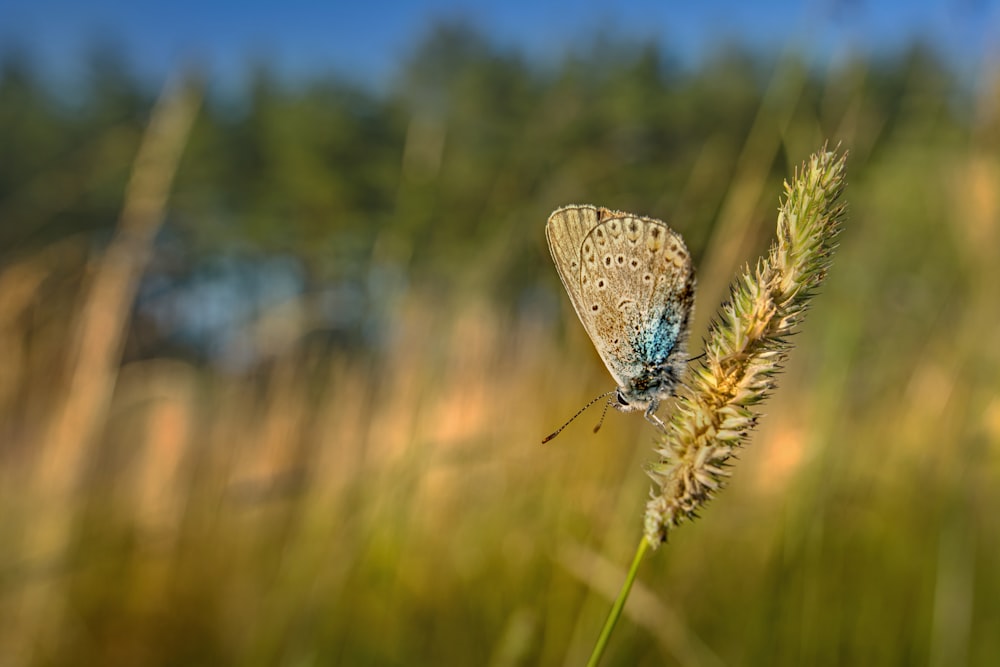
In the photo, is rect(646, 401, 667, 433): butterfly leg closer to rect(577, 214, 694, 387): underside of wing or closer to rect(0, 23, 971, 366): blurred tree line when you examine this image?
rect(577, 214, 694, 387): underside of wing

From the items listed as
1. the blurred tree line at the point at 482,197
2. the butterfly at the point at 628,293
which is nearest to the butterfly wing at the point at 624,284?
the butterfly at the point at 628,293

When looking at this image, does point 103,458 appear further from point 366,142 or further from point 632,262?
point 366,142

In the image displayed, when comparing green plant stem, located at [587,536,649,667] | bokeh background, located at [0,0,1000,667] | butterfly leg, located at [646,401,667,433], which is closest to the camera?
green plant stem, located at [587,536,649,667]

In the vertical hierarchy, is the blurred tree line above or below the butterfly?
below

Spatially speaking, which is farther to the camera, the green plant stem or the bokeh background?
the bokeh background

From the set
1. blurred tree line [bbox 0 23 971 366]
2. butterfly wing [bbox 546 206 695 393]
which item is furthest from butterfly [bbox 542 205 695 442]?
blurred tree line [bbox 0 23 971 366]

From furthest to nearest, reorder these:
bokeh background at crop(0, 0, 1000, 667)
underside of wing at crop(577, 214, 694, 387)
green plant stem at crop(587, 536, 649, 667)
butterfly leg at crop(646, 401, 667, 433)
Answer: bokeh background at crop(0, 0, 1000, 667) → underside of wing at crop(577, 214, 694, 387) → butterfly leg at crop(646, 401, 667, 433) → green plant stem at crop(587, 536, 649, 667)

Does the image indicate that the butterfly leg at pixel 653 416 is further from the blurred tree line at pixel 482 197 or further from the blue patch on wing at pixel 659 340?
the blurred tree line at pixel 482 197

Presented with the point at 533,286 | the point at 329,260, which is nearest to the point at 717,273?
the point at 533,286
